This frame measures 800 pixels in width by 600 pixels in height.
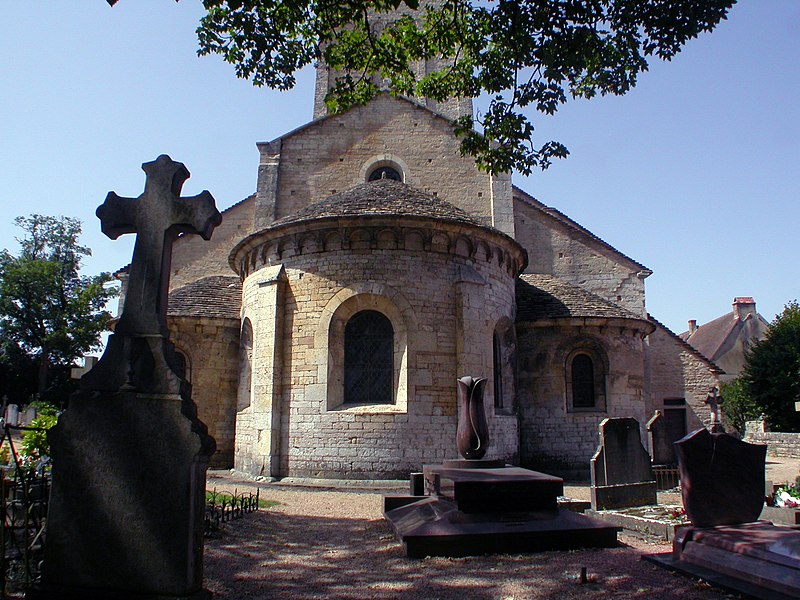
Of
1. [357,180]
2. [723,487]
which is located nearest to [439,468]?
[723,487]

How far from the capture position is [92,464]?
4.34 meters

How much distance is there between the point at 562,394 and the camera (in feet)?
53.5

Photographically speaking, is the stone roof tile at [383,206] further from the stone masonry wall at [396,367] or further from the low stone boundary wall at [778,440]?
the low stone boundary wall at [778,440]

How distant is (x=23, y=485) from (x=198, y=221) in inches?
108

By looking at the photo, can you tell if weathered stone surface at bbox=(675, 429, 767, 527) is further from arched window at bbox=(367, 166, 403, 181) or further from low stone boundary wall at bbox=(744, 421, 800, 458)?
low stone boundary wall at bbox=(744, 421, 800, 458)

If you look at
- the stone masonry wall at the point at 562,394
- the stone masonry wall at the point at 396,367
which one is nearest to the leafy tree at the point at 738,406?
the stone masonry wall at the point at 562,394

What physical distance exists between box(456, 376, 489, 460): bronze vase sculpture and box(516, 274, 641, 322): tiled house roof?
730 centimetres

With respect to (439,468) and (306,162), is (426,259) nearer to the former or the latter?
(439,468)

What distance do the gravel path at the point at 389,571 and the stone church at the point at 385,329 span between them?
4.63 metres

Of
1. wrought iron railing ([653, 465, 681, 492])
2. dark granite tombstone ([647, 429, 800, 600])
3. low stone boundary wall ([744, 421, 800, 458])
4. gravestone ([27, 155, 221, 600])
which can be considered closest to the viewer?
gravestone ([27, 155, 221, 600])

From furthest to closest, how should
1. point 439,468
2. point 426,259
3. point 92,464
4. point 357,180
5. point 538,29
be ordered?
point 357,180
point 426,259
point 439,468
point 538,29
point 92,464

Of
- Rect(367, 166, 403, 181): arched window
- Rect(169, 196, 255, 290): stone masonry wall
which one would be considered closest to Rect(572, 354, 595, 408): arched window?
Rect(367, 166, 403, 181): arched window

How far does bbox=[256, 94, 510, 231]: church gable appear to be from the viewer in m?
20.8

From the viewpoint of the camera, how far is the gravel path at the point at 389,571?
17.3 ft
